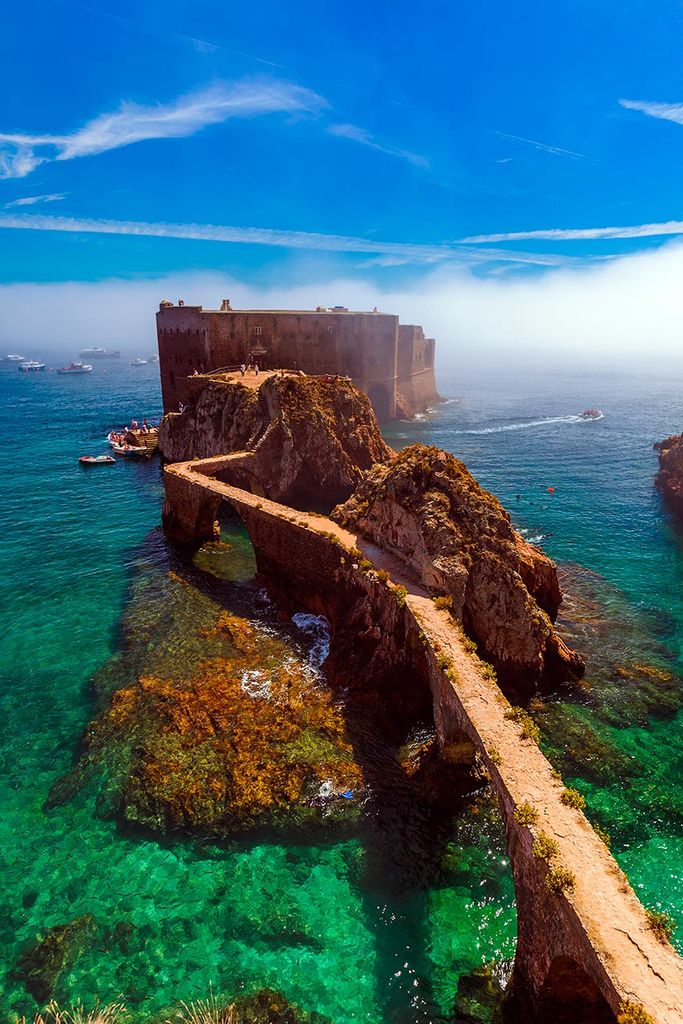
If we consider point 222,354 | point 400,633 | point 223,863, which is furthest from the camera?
point 222,354

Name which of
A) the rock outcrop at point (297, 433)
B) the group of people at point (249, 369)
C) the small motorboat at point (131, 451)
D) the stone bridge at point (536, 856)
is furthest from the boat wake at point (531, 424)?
the stone bridge at point (536, 856)

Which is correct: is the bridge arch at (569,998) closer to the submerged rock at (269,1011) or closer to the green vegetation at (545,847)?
the green vegetation at (545,847)

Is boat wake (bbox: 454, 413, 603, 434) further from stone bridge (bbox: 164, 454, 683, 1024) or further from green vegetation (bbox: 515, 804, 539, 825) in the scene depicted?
green vegetation (bbox: 515, 804, 539, 825)


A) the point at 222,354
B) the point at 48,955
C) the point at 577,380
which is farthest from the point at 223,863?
the point at 577,380

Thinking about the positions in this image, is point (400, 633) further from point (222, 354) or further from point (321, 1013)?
point (222, 354)

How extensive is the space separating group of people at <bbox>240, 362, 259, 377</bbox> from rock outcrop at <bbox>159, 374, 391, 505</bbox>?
7706 millimetres

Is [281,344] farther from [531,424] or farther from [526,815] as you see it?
[526,815]

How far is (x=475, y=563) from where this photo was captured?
77.9 ft

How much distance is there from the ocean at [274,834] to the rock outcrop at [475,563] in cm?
225

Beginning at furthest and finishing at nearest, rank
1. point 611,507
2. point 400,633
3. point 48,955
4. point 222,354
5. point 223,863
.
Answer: point 222,354
point 611,507
point 400,633
point 223,863
point 48,955

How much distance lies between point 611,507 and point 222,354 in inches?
1794

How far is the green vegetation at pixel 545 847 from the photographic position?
12.0 meters

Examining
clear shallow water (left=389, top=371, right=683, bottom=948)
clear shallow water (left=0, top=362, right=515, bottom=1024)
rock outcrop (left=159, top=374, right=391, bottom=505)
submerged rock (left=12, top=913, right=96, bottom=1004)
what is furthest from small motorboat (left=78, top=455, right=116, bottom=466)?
submerged rock (left=12, top=913, right=96, bottom=1004)

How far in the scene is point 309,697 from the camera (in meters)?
22.9
